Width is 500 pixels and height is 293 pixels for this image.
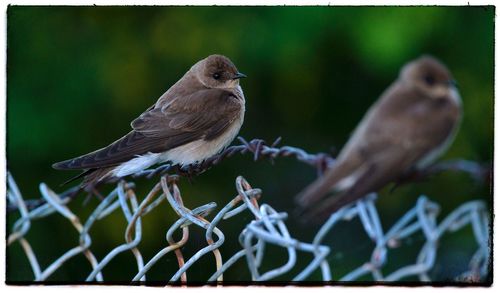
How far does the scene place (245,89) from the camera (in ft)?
11.3

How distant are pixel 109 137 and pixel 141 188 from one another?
9.1 inches

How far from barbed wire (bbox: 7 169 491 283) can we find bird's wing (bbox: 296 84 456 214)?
0.12m

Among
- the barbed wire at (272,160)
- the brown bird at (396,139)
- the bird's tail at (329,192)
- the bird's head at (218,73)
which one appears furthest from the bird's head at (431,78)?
the bird's head at (218,73)

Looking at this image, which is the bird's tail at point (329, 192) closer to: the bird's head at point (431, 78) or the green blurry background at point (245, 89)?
the green blurry background at point (245, 89)

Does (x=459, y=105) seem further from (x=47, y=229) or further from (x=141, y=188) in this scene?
(x=47, y=229)

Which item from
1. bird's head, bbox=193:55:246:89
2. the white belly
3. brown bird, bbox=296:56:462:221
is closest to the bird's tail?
brown bird, bbox=296:56:462:221

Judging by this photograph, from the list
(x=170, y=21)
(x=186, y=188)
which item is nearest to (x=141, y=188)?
(x=186, y=188)

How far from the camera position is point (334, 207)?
3039 millimetres

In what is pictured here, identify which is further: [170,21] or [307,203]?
[170,21]

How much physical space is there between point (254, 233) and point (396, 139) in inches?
20.9

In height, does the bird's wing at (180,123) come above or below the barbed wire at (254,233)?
above

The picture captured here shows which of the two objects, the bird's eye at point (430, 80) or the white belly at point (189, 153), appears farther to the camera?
the white belly at point (189, 153)

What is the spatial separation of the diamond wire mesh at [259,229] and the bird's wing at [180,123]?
0.10 meters

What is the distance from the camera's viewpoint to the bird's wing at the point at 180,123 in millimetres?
3195
